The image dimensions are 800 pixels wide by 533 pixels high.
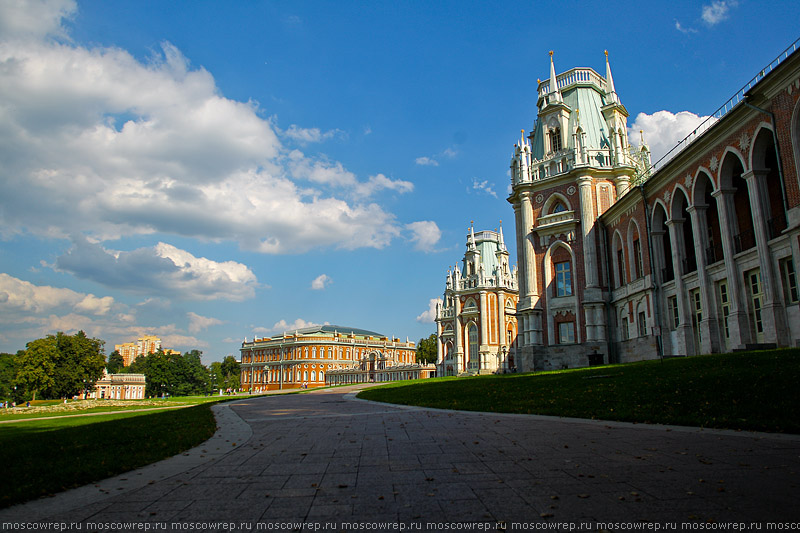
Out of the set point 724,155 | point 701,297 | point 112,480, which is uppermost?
point 724,155

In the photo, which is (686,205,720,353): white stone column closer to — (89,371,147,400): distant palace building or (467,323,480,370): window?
(467,323,480,370): window

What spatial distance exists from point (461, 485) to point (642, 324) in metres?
32.7

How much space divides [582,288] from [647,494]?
3655 centimetres

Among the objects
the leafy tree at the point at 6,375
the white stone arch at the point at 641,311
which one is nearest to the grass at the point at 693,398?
the white stone arch at the point at 641,311

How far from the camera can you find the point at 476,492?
496cm

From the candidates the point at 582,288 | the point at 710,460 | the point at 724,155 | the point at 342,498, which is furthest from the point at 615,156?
the point at 342,498

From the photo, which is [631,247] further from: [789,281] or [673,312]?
[789,281]

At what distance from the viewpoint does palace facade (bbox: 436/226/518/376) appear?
222ft

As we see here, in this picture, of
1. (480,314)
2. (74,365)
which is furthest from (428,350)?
(74,365)

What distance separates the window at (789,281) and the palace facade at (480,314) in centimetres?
4355

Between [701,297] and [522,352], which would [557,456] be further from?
[522,352]

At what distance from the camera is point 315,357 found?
114 metres

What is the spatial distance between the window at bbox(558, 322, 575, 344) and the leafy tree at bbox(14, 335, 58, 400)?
226ft

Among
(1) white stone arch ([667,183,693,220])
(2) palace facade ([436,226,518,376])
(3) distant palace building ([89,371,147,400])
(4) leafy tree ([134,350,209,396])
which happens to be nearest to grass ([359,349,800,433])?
(1) white stone arch ([667,183,693,220])
